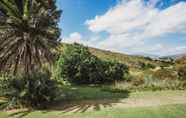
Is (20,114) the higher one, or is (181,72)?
(181,72)

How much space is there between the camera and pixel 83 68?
1014 inches

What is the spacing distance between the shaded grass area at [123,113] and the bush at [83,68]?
41.6 ft

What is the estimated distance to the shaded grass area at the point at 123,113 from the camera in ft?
37.8

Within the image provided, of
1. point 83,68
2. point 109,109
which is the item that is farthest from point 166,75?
point 109,109

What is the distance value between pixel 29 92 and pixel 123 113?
546cm

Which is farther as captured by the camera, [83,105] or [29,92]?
[83,105]

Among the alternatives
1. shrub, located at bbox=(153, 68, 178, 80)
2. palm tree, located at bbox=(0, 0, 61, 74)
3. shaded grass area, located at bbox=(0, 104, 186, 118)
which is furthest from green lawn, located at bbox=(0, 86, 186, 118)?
shrub, located at bbox=(153, 68, 178, 80)

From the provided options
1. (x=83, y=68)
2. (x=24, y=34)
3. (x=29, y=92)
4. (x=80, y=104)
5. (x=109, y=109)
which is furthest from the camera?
(x=83, y=68)

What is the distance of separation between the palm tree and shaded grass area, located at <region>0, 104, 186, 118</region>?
18.6ft

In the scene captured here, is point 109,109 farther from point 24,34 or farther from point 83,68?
point 83,68

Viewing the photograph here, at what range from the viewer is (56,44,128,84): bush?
25766 mm

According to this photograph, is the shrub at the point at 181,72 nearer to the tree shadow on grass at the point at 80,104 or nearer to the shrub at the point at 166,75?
the shrub at the point at 166,75

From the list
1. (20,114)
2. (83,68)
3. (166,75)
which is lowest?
(20,114)

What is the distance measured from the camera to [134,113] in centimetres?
1183
